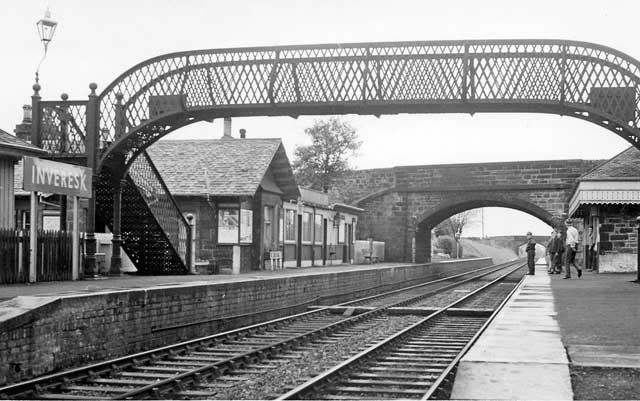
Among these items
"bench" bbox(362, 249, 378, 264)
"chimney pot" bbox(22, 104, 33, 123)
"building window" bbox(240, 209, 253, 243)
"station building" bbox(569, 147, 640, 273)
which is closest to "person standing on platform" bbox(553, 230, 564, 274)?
"station building" bbox(569, 147, 640, 273)

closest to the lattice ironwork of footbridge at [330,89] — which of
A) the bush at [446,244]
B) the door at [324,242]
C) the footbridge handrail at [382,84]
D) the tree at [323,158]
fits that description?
the footbridge handrail at [382,84]

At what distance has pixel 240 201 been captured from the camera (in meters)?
28.6

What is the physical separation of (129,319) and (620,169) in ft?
70.9

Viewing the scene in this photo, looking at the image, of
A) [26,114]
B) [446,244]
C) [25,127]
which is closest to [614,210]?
[25,127]

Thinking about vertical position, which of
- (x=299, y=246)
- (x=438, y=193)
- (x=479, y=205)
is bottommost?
(x=299, y=246)

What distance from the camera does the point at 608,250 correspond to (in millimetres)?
28922

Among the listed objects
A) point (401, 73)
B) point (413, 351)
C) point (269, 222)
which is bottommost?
point (413, 351)

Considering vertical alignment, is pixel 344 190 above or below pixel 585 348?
above

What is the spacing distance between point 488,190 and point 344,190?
875 cm

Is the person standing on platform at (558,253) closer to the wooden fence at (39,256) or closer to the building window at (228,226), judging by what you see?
the building window at (228,226)

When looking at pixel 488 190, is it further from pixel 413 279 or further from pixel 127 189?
pixel 127 189

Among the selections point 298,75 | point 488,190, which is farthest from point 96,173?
point 488,190

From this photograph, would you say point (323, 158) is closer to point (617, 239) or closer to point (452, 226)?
point (617, 239)

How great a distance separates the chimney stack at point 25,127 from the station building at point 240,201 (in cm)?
447
